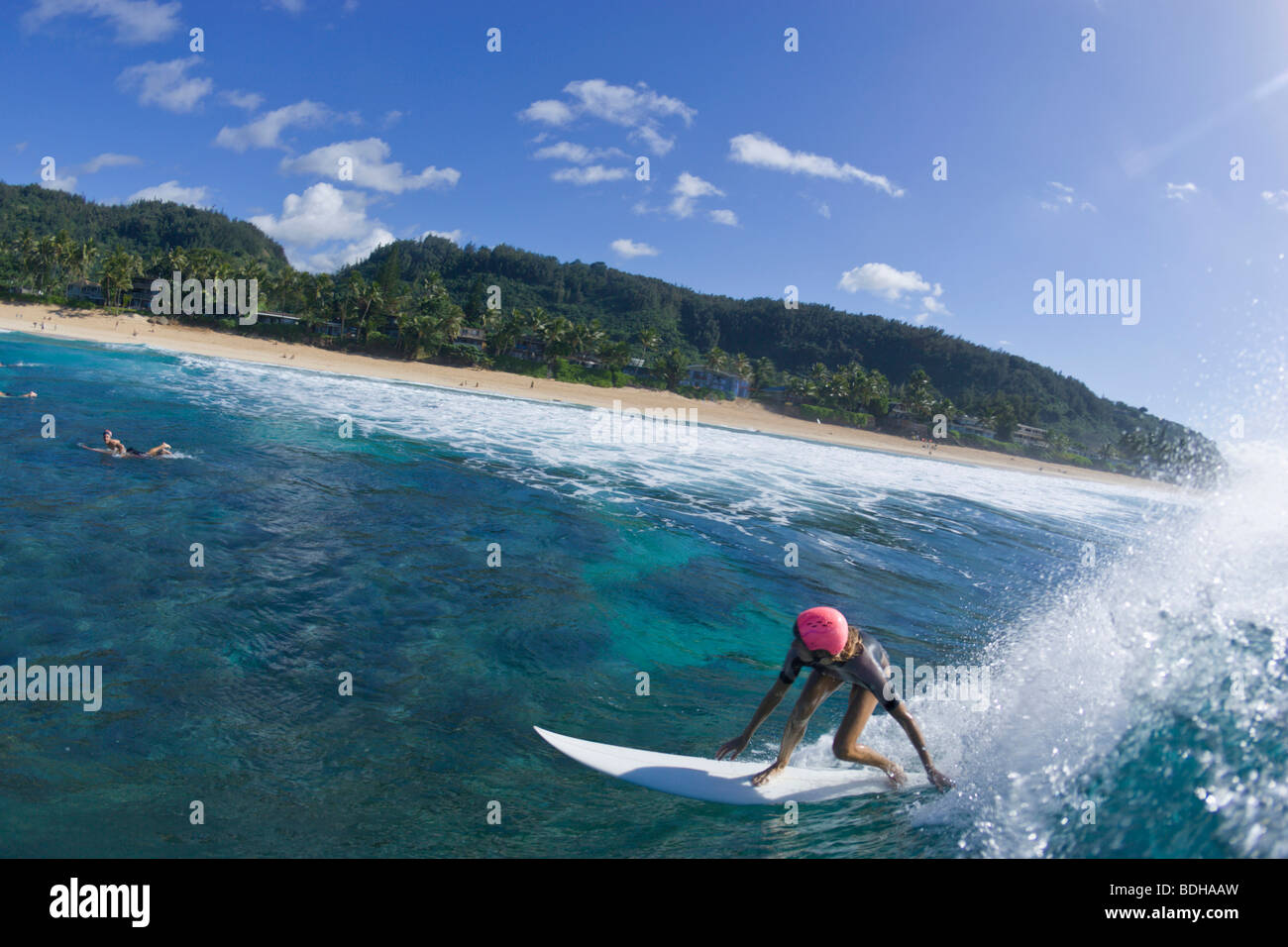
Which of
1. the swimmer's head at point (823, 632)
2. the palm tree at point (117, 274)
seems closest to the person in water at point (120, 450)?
the swimmer's head at point (823, 632)

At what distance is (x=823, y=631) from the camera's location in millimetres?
5512

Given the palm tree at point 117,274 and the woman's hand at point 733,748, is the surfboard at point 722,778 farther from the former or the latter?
the palm tree at point 117,274

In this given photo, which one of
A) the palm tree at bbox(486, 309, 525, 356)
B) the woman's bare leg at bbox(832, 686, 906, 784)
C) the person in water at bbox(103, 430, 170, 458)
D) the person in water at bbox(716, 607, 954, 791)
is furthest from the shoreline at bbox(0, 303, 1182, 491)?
the woman's bare leg at bbox(832, 686, 906, 784)

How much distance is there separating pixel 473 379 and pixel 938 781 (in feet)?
244

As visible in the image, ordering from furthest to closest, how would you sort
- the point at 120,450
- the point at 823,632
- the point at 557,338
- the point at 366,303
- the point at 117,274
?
1. the point at 557,338
2. the point at 366,303
3. the point at 117,274
4. the point at 120,450
5. the point at 823,632

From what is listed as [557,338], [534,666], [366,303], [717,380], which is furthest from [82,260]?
[534,666]

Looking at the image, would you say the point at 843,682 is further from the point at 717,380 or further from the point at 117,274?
the point at 717,380

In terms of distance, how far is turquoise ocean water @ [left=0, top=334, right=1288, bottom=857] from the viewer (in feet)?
16.6

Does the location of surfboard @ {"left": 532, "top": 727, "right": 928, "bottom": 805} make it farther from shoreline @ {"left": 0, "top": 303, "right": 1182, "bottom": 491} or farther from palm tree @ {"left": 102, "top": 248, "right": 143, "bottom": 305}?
palm tree @ {"left": 102, "top": 248, "right": 143, "bottom": 305}

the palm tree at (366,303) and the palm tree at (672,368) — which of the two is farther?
the palm tree at (672,368)

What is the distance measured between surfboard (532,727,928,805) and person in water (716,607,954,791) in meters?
0.15

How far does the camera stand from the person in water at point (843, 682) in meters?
5.52

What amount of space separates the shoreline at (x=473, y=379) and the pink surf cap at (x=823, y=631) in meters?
64.3

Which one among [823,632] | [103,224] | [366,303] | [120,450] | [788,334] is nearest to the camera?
[823,632]
